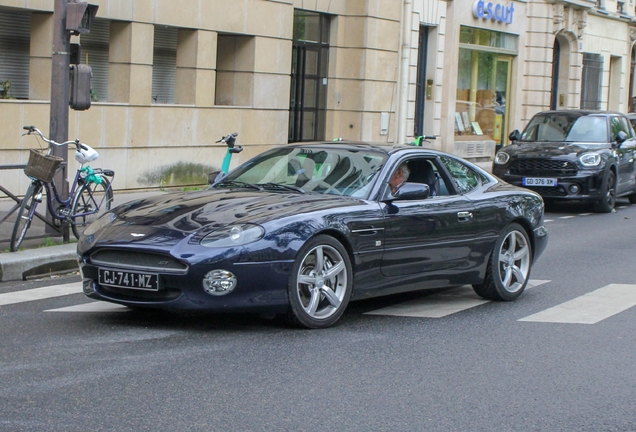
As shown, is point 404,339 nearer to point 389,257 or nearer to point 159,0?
point 389,257

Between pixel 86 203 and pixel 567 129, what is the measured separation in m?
10.8

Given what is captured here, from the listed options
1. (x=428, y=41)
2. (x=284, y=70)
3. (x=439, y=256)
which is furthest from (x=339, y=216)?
(x=428, y=41)

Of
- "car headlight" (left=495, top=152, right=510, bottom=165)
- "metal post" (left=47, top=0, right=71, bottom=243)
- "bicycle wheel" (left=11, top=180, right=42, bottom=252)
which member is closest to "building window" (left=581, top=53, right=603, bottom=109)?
"car headlight" (left=495, top=152, right=510, bottom=165)

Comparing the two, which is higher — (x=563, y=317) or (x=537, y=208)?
(x=537, y=208)

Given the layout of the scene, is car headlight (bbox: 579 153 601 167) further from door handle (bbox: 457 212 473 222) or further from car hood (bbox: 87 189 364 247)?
car hood (bbox: 87 189 364 247)

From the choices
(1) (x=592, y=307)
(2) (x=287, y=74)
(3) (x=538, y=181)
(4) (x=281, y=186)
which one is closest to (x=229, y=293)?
(4) (x=281, y=186)

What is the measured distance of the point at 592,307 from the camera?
347 inches

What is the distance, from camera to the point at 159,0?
18.4 metres

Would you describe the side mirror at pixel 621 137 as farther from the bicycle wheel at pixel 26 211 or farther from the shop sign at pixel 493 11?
the bicycle wheel at pixel 26 211

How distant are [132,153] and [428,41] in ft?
39.5

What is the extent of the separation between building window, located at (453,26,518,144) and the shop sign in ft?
1.45

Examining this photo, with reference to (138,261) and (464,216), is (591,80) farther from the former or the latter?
(138,261)

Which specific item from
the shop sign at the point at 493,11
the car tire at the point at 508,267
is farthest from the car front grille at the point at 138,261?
the shop sign at the point at 493,11

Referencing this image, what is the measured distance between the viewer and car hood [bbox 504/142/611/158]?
18.3 meters
